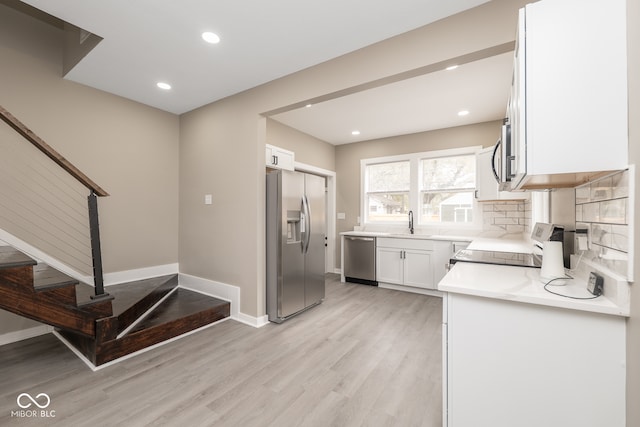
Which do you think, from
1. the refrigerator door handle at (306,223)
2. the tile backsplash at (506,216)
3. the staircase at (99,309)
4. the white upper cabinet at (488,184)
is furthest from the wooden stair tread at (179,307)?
the tile backsplash at (506,216)

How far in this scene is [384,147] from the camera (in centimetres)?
524

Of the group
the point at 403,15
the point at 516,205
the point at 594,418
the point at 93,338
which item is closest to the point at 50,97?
the point at 93,338

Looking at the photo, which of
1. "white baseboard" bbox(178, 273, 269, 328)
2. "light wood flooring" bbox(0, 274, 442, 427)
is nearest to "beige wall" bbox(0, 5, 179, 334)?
"white baseboard" bbox(178, 273, 269, 328)

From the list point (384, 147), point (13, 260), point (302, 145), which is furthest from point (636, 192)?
point (384, 147)

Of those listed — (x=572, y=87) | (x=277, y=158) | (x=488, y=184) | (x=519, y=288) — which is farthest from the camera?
(x=277, y=158)

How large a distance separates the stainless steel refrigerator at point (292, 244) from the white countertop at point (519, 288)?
1980 mm

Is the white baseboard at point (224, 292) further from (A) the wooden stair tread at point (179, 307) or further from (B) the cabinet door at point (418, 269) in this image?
(B) the cabinet door at point (418, 269)

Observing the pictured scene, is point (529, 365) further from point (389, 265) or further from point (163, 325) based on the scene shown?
point (389, 265)

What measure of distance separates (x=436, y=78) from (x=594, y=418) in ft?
Result: 9.56

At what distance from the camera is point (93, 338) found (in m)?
2.26

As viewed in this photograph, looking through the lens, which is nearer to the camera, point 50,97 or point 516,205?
point 50,97

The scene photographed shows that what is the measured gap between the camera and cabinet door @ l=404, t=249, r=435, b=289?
422 centimetres

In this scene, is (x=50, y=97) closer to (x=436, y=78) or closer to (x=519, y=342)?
(x=436, y=78)

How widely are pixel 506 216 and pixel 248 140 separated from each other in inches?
153
